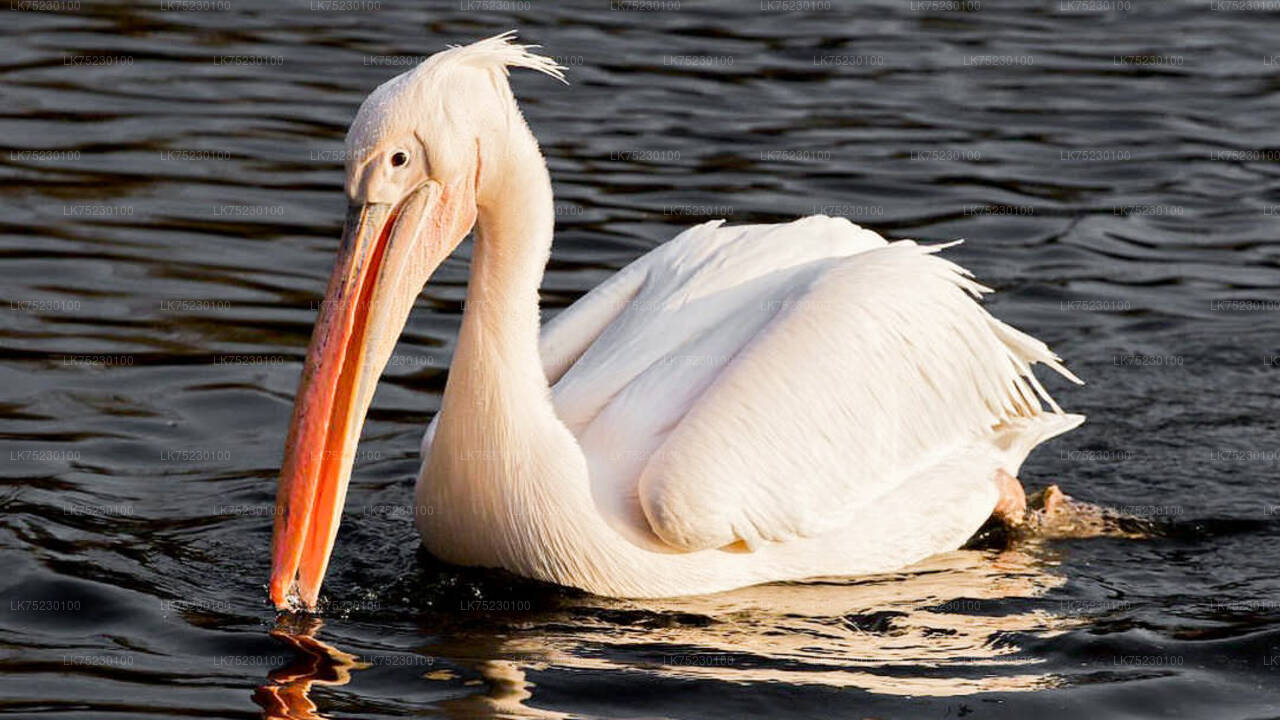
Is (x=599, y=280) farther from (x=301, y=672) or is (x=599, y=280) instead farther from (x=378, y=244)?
(x=301, y=672)

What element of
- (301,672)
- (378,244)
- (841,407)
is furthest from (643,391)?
(301,672)

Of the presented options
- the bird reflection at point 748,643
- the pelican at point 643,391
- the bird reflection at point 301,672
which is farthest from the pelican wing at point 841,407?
the bird reflection at point 301,672

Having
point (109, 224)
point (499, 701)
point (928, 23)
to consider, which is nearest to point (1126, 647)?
point (499, 701)

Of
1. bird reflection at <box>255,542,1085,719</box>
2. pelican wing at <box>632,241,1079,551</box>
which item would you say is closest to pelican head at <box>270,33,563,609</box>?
bird reflection at <box>255,542,1085,719</box>

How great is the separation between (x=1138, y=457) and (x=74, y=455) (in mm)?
3315

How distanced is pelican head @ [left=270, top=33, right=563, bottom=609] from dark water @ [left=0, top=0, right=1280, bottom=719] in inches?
12.6

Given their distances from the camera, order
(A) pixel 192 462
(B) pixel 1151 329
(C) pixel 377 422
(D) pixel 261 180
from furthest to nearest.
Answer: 1. (D) pixel 261 180
2. (B) pixel 1151 329
3. (C) pixel 377 422
4. (A) pixel 192 462

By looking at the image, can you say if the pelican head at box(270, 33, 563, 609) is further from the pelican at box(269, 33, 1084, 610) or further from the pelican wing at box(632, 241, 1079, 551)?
the pelican wing at box(632, 241, 1079, 551)

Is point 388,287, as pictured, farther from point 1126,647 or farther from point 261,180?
point 261,180

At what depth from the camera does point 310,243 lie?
838 cm

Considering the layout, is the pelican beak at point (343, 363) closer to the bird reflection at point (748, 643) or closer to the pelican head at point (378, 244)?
the pelican head at point (378, 244)

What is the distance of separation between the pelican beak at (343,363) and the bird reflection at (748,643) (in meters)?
0.23

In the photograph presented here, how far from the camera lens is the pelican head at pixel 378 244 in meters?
4.87

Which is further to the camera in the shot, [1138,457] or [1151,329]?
[1151,329]
